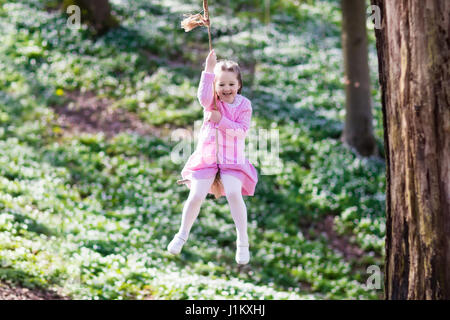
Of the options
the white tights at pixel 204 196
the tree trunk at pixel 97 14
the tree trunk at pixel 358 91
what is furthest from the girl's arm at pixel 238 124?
the tree trunk at pixel 97 14

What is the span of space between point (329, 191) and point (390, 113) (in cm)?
685

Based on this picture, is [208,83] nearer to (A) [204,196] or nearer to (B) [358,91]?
(A) [204,196]

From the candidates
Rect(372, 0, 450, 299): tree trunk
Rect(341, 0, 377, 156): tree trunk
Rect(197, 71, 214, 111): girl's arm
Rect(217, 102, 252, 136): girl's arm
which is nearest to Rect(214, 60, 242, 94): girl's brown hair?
Rect(197, 71, 214, 111): girl's arm

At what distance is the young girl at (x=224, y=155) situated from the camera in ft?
12.0

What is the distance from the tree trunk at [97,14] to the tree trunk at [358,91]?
6557 millimetres

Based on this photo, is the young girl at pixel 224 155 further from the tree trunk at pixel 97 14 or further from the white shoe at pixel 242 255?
the tree trunk at pixel 97 14

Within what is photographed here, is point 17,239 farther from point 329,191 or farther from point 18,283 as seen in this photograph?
point 329,191

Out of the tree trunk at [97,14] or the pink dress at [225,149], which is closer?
the pink dress at [225,149]

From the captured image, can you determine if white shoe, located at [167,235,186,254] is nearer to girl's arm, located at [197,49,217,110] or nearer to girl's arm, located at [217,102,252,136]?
girl's arm, located at [217,102,252,136]

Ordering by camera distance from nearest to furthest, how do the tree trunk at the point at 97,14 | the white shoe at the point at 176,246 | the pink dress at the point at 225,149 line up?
the white shoe at the point at 176,246
the pink dress at the point at 225,149
the tree trunk at the point at 97,14

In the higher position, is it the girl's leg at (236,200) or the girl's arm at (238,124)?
the girl's arm at (238,124)

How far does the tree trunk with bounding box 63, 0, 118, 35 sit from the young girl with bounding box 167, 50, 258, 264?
12.2 m

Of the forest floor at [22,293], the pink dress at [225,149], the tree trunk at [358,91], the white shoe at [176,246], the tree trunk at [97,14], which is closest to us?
the white shoe at [176,246]
